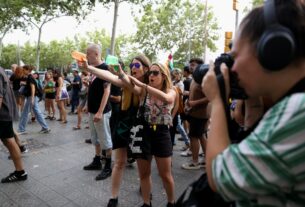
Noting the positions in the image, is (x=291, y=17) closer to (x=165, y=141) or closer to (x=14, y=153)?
(x=165, y=141)

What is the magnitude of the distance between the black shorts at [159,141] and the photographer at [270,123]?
215 cm

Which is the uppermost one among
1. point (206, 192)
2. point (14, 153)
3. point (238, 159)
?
point (238, 159)

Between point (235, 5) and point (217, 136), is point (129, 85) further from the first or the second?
point (235, 5)

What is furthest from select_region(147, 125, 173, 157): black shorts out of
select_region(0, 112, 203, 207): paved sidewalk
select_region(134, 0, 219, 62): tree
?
select_region(134, 0, 219, 62): tree

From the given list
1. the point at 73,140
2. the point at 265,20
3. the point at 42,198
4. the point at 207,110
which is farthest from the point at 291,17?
the point at 73,140

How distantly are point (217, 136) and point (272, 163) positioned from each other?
233mm

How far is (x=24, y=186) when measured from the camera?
4160 mm

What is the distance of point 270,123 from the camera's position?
0.89 meters

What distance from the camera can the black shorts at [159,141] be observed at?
10.4 ft

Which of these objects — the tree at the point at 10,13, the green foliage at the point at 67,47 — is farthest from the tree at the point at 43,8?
the green foliage at the point at 67,47

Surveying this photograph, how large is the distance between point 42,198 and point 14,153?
891mm

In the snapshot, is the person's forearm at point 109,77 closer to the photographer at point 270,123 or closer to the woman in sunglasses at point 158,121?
the woman in sunglasses at point 158,121

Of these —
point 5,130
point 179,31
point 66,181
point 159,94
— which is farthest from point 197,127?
point 179,31

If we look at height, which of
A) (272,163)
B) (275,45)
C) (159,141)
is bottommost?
(159,141)
